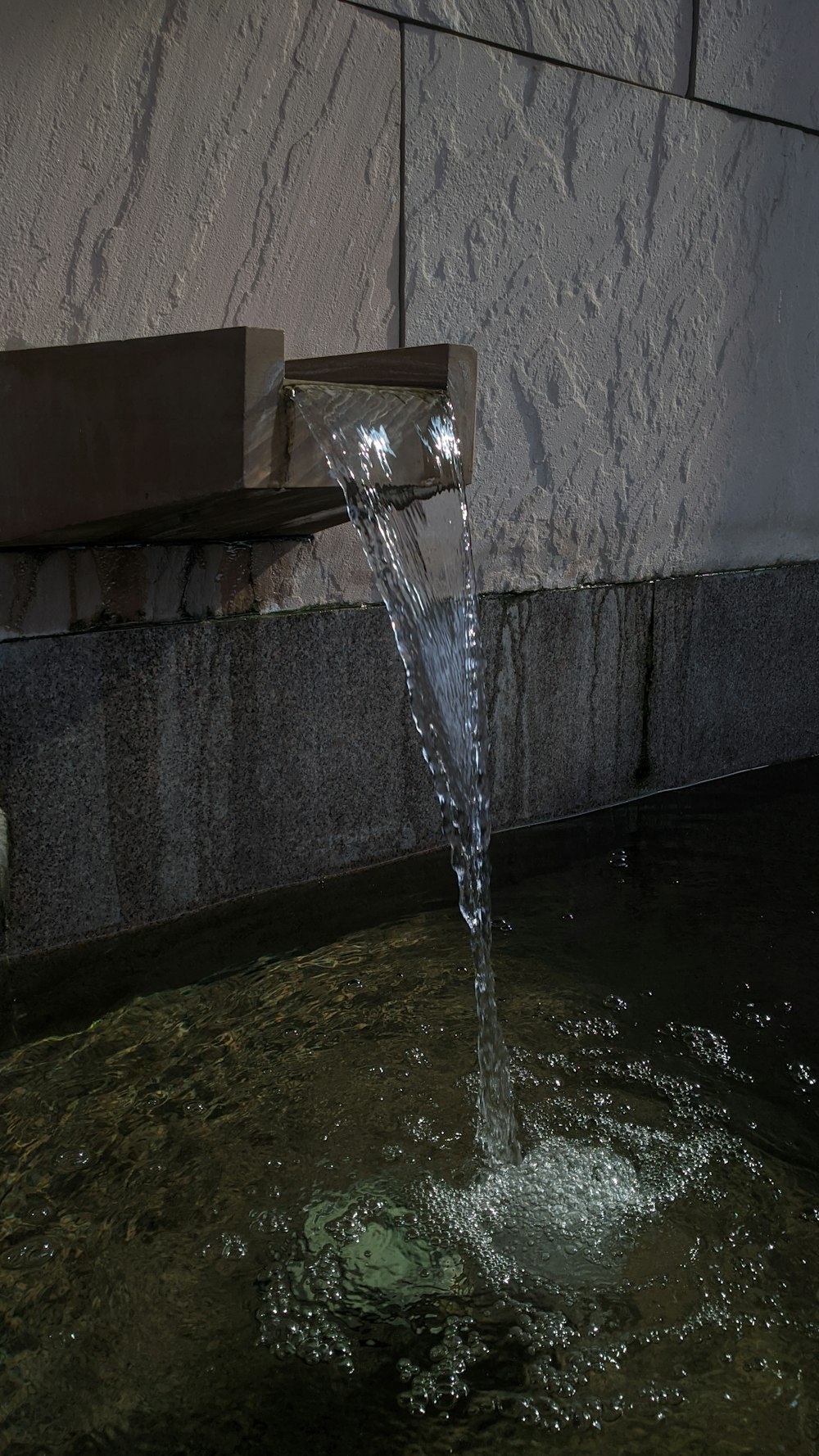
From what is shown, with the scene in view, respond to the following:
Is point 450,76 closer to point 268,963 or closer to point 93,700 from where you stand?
point 93,700

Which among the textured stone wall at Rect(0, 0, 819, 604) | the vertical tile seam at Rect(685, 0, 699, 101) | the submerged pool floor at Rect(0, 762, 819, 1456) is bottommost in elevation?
the submerged pool floor at Rect(0, 762, 819, 1456)

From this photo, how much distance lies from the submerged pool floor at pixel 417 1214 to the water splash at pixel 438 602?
0.07m

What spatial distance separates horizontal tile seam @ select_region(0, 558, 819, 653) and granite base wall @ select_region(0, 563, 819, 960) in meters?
0.01

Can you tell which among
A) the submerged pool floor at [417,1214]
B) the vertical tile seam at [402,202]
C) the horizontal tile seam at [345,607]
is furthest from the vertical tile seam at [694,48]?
the submerged pool floor at [417,1214]

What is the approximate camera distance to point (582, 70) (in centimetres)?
387

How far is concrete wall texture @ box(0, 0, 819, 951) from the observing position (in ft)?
9.55

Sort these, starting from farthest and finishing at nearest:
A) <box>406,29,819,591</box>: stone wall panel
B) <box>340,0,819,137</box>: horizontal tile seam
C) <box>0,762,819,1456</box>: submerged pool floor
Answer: <box>406,29,819,591</box>: stone wall panel, <box>340,0,819,137</box>: horizontal tile seam, <box>0,762,819,1456</box>: submerged pool floor

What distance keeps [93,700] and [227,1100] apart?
1.07 m

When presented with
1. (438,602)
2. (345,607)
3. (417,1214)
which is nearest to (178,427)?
(438,602)

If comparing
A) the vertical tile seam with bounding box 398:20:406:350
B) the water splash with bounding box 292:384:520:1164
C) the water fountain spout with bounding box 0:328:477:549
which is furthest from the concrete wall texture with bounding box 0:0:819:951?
the water fountain spout with bounding box 0:328:477:549

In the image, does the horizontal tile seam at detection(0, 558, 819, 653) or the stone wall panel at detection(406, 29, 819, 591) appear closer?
the horizontal tile seam at detection(0, 558, 819, 653)

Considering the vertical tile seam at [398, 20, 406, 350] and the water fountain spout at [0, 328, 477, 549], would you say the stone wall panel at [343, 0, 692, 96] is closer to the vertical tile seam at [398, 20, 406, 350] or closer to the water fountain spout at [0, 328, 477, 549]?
the vertical tile seam at [398, 20, 406, 350]

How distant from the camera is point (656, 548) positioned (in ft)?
14.6

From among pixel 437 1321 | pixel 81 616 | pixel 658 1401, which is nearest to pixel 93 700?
pixel 81 616
